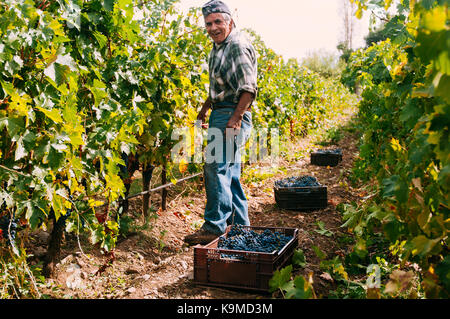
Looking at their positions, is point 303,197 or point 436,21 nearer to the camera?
point 436,21

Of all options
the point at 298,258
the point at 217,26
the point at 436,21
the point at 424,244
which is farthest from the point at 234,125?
the point at 436,21

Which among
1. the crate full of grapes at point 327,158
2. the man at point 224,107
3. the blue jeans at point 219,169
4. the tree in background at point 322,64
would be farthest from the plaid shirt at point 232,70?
the tree in background at point 322,64

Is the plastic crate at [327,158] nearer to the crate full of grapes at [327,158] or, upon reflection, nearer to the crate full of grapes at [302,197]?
the crate full of grapes at [327,158]

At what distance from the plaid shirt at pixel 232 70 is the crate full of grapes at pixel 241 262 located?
4.09 ft

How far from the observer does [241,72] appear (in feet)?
11.7

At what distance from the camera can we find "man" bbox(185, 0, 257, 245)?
3.54 metres

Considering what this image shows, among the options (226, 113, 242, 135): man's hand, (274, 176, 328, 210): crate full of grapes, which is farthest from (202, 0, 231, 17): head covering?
(274, 176, 328, 210): crate full of grapes

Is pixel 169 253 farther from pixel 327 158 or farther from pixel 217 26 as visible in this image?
pixel 327 158

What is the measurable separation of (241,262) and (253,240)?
40 centimetres

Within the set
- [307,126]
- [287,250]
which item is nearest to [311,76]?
[307,126]

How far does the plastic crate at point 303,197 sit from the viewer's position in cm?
483

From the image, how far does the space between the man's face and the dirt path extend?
1.82 metres

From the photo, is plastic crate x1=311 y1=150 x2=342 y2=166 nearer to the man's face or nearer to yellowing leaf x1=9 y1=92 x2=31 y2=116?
the man's face
